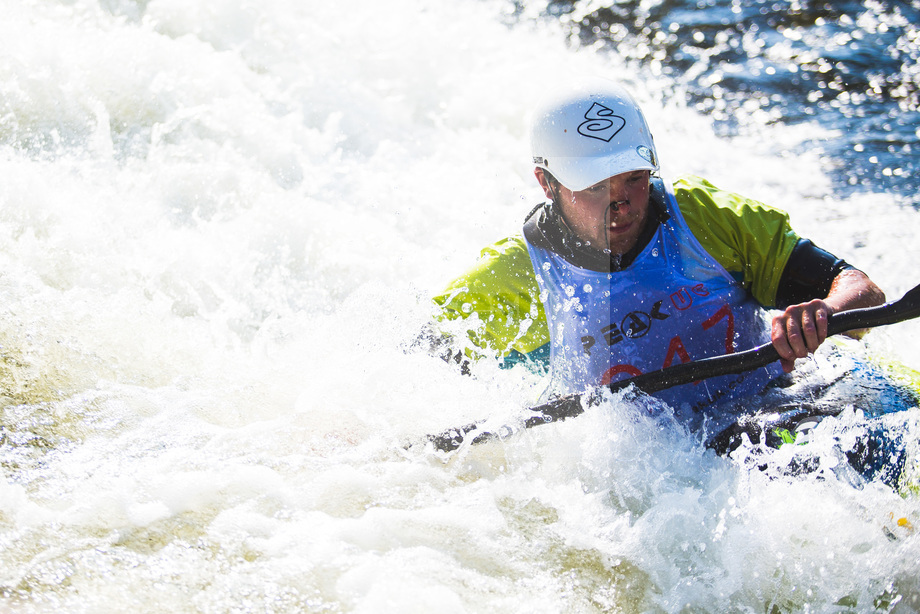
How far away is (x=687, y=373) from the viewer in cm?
280

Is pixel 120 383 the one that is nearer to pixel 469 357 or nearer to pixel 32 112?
pixel 469 357

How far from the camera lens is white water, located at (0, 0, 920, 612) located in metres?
2.57

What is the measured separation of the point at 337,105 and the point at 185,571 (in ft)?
16.8

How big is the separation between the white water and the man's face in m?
0.64

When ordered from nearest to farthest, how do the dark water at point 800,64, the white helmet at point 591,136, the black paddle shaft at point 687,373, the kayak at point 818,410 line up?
1. the black paddle shaft at point 687,373
2. the kayak at point 818,410
3. the white helmet at point 591,136
4. the dark water at point 800,64

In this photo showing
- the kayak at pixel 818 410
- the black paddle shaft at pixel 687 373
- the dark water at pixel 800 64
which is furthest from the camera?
the dark water at pixel 800 64

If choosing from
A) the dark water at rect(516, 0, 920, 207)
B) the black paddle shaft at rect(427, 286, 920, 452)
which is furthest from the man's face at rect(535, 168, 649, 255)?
the dark water at rect(516, 0, 920, 207)

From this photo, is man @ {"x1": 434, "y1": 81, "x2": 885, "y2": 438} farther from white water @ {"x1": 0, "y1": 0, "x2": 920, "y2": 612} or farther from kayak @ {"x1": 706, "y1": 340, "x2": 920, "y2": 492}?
white water @ {"x1": 0, "y1": 0, "x2": 920, "y2": 612}

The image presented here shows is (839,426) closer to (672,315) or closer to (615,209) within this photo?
(672,315)

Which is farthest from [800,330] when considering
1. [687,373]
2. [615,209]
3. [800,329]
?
[615,209]

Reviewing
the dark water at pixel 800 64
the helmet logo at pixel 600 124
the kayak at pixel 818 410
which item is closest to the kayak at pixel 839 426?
the kayak at pixel 818 410

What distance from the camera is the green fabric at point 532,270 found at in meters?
3.08

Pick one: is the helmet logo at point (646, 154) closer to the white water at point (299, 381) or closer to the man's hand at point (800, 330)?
the man's hand at point (800, 330)

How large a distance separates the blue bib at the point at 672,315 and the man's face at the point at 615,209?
10 cm
